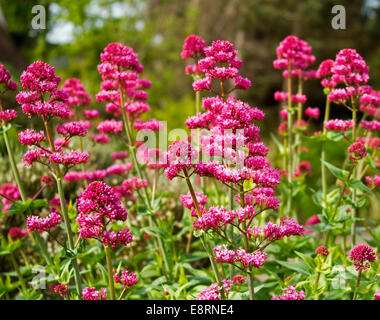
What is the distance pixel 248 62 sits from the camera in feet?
67.5

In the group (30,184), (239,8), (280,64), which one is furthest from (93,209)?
(239,8)

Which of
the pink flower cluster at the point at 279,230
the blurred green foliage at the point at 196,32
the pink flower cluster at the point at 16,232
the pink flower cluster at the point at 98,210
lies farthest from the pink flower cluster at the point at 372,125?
the blurred green foliage at the point at 196,32

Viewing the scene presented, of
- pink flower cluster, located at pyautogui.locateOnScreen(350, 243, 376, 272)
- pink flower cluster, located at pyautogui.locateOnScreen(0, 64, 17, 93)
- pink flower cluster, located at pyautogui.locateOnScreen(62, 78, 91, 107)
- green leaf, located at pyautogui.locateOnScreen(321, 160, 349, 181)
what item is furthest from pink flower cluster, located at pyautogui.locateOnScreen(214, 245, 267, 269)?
pink flower cluster, located at pyautogui.locateOnScreen(62, 78, 91, 107)

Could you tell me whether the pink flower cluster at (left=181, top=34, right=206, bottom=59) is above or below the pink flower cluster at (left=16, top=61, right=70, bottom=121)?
above

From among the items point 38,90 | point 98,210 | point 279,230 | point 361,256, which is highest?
point 38,90

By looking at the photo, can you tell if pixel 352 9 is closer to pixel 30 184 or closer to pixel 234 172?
pixel 30 184

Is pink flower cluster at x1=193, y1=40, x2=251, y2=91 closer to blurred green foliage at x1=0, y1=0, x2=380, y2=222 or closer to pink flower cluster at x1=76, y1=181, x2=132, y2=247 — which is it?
pink flower cluster at x1=76, y1=181, x2=132, y2=247

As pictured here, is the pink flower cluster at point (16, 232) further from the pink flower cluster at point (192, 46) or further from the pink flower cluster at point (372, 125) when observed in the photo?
the pink flower cluster at point (372, 125)

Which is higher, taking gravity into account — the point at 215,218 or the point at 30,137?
the point at 30,137

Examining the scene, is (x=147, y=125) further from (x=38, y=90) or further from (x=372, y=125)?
(x=372, y=125)

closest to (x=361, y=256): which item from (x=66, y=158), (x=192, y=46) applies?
(x=66, y=158)

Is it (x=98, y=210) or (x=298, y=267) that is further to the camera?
(x=298, y=267)

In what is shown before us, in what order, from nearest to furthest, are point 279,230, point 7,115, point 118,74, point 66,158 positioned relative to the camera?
point 279,230 → point 66,158 → point 7,115 → point 118,74

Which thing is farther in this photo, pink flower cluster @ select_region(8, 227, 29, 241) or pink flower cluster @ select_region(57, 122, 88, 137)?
pink flower cluster @ select_region(8, 227, 29, 241)
